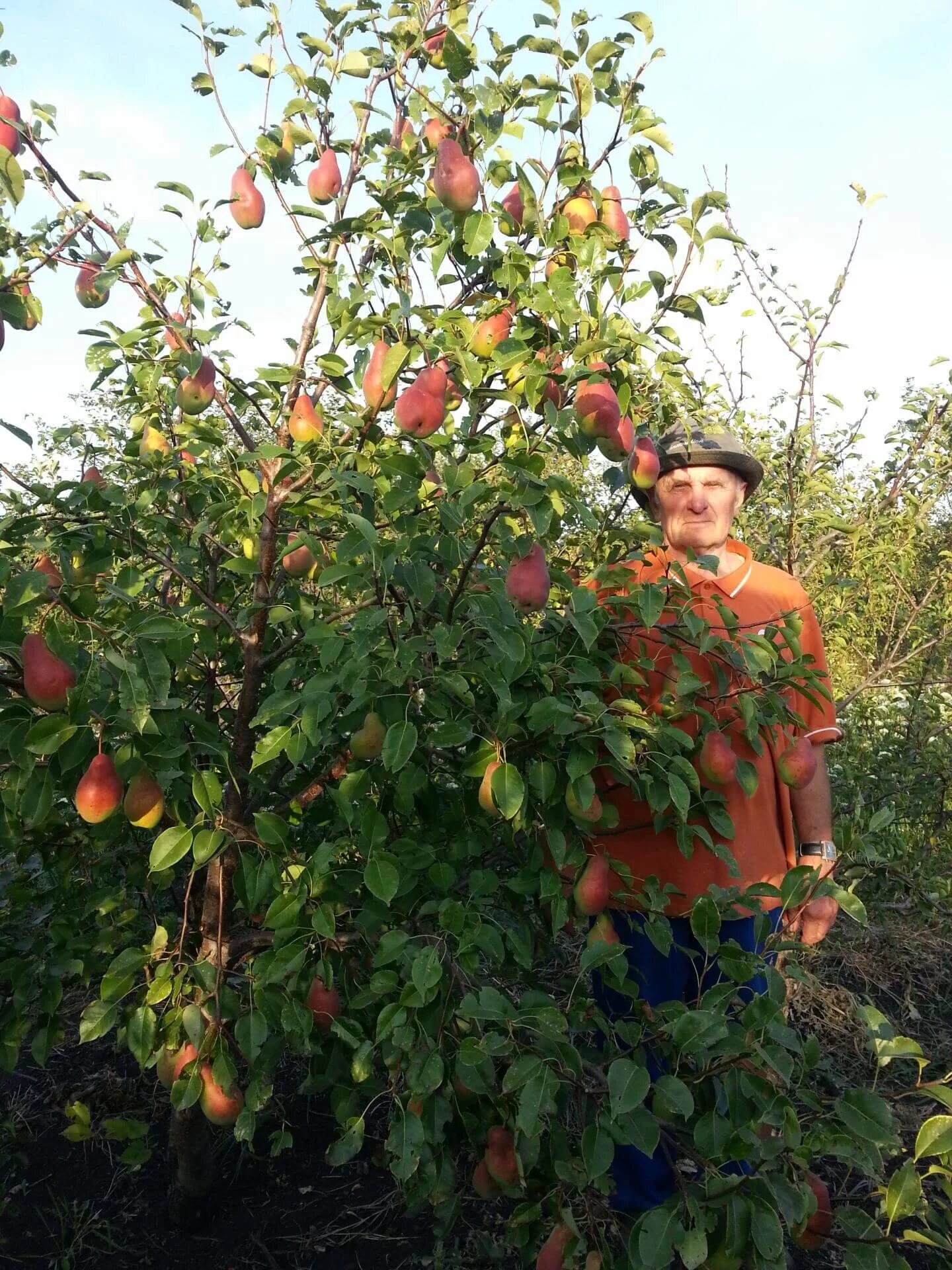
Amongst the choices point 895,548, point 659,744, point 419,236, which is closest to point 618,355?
point 419,236

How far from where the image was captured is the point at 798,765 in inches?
75.5

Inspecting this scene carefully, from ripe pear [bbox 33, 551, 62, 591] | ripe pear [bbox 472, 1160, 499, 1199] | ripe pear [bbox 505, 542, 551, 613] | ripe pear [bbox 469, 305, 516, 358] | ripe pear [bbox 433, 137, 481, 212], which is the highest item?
ripe pear [bbox 433, 137, 481, 212]

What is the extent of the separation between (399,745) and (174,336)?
846 millimetres

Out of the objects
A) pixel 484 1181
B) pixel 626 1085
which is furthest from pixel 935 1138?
pixel 484 1181

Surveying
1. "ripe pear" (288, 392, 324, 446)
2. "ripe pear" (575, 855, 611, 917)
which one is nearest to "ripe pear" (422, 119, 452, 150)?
"ripe pear" (288, 392, 324, 446)

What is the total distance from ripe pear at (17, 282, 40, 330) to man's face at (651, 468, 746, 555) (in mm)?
1254

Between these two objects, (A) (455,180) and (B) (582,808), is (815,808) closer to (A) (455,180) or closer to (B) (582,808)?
(B) (582,808)

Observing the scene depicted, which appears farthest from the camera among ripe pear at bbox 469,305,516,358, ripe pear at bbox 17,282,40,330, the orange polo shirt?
the orange polo shirt

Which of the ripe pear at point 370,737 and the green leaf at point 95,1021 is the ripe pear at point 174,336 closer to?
the ripe pear at point 370,737

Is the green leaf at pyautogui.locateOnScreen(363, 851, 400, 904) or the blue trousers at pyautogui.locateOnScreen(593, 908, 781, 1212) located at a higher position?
the green leaf at pyautogui.locateOnScreen(363, 851, 400, 904)

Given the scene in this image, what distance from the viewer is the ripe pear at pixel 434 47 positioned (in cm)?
157

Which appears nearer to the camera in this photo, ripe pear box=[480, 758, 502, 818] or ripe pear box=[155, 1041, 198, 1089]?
ripe pear box=[480, 758, 502, 818]

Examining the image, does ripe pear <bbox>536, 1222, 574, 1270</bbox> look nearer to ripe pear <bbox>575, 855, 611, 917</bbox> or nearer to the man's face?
ripe pear <bbox>575, 855, 611, 917</bbox>

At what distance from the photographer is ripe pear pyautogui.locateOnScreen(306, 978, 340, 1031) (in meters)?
1.51
